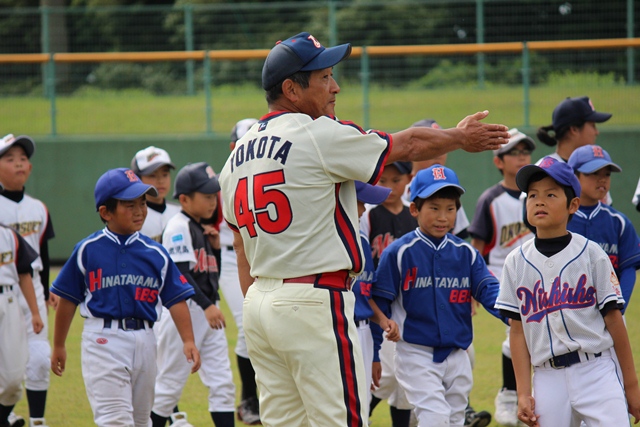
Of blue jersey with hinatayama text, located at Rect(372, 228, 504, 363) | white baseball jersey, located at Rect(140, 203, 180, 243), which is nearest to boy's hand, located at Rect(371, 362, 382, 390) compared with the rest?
blue jersey with hinatayama text, located at Rect(372, 228, 504, 363)

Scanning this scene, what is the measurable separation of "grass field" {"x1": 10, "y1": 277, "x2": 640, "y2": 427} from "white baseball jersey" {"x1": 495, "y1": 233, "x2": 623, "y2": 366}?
2051mm

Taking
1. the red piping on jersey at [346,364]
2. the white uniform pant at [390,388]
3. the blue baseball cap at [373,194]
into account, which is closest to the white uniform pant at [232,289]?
the white uniform pant at [390,388]

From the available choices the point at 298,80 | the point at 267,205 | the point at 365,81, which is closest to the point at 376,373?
the point at 267,205

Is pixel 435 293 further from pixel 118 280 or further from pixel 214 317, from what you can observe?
pixel 118 280

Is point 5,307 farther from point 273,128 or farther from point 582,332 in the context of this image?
point 582,332

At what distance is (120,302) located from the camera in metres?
4.94

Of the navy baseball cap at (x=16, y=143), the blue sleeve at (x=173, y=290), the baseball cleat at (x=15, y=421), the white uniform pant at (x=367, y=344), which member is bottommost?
the baseball cleat at (x=15, y=421)

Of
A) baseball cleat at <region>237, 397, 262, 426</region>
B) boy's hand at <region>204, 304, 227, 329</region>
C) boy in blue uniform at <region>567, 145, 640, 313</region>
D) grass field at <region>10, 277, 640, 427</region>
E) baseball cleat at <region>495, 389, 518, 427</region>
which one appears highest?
boy in blue uniform at <region>567, 145, 640, 313</region>

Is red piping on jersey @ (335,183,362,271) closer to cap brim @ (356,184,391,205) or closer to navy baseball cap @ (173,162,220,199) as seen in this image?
cap brim @ (356,184,391,205)

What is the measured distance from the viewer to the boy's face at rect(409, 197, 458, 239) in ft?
16.7

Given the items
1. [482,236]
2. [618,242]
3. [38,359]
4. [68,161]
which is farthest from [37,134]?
[618,242]

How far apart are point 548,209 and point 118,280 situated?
238 cm

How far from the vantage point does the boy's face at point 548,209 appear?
4195 millimetres

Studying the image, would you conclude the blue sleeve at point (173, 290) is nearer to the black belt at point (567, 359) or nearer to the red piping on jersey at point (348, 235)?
the red piping on jersey at point (348, 235)
